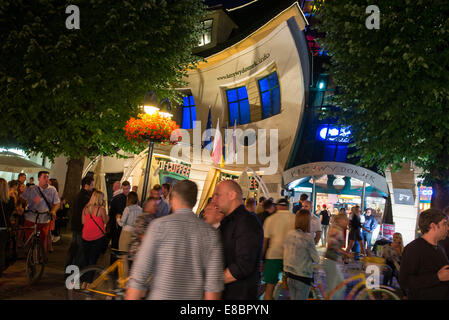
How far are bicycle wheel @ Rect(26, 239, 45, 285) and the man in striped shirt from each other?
5.57 meters

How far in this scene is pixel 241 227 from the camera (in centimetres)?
355

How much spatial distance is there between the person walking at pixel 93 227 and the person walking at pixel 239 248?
12.9 ft

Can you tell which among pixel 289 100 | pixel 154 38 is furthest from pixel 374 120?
pixel 289 100

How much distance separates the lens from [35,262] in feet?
24.0

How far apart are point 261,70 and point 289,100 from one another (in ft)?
9.41

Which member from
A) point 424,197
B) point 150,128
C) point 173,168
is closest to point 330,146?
point 424,197

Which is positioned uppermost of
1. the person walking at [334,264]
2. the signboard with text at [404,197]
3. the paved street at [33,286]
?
the signboard with text at [404,197]

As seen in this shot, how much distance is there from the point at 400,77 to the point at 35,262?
30.8ft

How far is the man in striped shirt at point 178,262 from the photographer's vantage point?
276cm

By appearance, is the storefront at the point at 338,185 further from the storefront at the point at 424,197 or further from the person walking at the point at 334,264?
the person walking at the point at 334,264

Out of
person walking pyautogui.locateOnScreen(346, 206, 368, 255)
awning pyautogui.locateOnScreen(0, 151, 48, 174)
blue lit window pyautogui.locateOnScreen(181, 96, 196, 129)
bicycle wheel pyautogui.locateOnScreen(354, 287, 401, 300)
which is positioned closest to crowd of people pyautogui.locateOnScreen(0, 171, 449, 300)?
bicycle wheel pyautogui.locateOnScreen(354, 287, 401, 300)

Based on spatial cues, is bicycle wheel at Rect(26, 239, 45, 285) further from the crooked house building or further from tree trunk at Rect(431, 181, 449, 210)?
tree trunk at Rect(431, 181, 449, 210)

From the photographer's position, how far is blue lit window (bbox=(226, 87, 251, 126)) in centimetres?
2477

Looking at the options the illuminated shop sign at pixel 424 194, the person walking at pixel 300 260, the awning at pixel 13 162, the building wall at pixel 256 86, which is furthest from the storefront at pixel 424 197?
the awning at pixel 13 162
